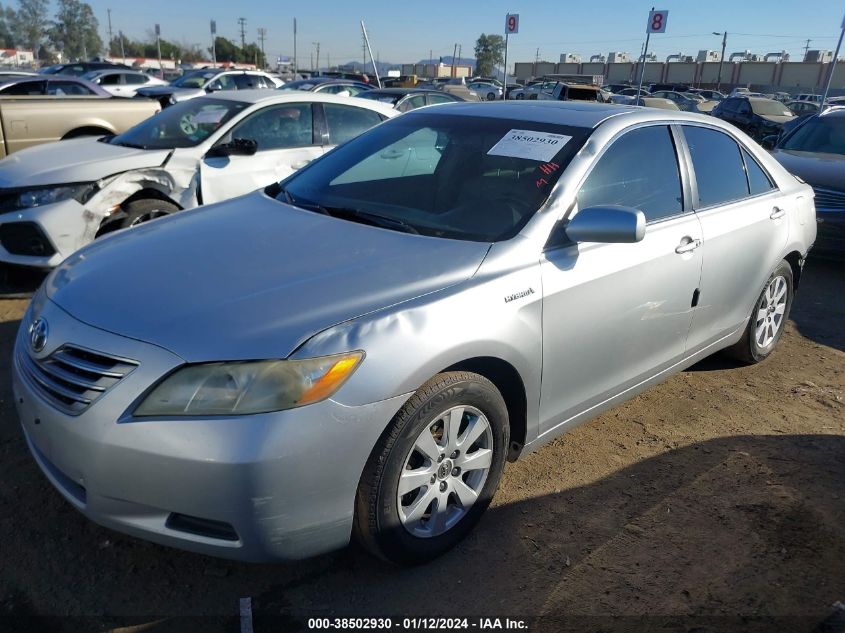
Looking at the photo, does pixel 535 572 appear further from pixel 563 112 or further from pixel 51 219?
pixel 51 219

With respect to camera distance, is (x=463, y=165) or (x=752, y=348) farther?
(x=752, y=348)

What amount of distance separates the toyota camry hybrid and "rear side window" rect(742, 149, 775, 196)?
0.35 metres

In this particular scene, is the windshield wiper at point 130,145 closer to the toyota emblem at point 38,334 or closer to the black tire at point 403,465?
the toyota emblem at point 38,334

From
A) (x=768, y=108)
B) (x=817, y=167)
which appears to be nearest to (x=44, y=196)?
(x=817, y=167)

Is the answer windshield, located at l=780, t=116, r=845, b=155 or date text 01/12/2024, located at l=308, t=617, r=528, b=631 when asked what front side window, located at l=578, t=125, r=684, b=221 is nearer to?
date text 01/12/2024, located at l=308, t=617, r=528, b=631

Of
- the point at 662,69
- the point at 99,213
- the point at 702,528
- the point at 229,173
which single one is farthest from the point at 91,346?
the point at 662,69

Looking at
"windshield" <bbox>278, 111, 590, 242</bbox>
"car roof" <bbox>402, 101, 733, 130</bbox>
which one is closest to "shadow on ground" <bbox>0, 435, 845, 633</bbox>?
"windshield" <bbox>278, 111, 590, 242</bbox>

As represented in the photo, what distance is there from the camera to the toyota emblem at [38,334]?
230 cm

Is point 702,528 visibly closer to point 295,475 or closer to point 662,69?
point 295,475

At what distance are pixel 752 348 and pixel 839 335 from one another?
58.9 inches

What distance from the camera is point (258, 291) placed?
90.8 inches

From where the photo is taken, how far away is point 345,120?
6.36 metres

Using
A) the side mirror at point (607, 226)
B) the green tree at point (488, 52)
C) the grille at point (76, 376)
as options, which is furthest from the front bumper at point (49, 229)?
the green tree at point (488, 52)

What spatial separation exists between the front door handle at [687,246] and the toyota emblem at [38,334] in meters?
2.75
